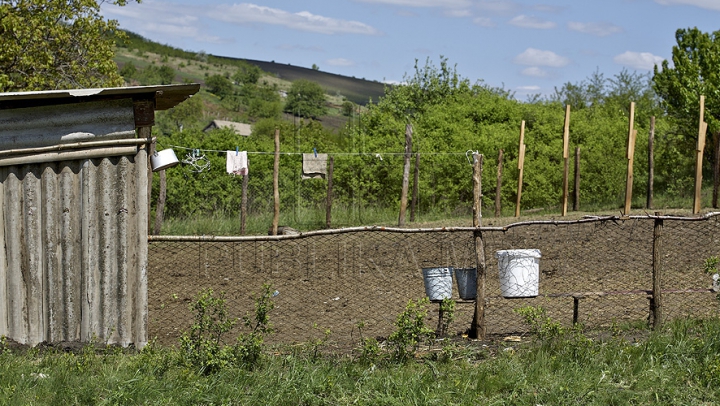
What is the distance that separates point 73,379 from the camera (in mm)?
5668

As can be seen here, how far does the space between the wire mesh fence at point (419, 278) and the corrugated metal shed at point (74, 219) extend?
457mm

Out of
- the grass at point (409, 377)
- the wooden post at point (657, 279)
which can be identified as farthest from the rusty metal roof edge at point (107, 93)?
the wooden post at point (657, 279)

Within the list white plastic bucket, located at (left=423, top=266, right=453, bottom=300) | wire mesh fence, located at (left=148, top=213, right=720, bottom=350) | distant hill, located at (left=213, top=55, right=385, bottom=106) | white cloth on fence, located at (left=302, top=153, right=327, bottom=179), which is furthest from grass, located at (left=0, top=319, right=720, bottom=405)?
distant hill, located at (left=213, top=55, right=385, bottom=106)

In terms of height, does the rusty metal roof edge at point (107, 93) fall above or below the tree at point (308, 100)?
below

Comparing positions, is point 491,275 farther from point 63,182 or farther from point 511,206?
point 511,206

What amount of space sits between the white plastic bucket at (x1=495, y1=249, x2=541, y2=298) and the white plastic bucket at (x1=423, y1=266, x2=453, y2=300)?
0.52m

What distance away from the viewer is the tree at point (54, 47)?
16328mm

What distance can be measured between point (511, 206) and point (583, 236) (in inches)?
395

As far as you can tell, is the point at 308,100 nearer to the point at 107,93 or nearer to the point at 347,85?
the point at 347,85

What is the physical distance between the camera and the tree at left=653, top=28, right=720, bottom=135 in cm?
2620

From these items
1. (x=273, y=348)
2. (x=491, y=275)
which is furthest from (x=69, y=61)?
(x=273, y=348)

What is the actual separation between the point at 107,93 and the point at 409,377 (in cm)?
328

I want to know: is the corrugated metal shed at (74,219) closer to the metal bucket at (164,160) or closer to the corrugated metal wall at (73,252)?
the corrugated metal wall at (73,252)

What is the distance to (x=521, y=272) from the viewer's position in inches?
308
